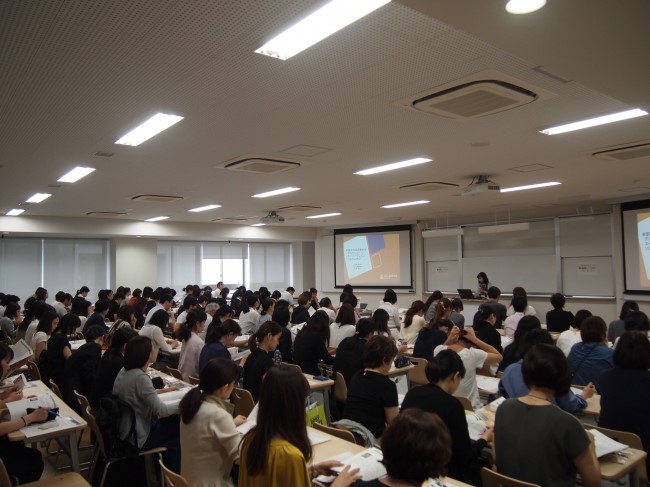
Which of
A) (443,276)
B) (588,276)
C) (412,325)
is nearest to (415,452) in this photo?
(412,325)

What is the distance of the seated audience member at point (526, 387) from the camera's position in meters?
3.25

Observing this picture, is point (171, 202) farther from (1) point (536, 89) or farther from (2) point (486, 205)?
(1) point (536, 89)

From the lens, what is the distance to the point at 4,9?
91.5 inches

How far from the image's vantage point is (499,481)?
7.85ft

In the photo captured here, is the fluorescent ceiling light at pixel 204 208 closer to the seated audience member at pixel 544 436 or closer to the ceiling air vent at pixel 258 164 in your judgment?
the ceiling air vent at pixel 258 164

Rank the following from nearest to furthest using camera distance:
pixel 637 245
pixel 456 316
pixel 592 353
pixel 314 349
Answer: pixel 592 353 → pixel 314 349 → pixel 456 316 → pixel 637 245

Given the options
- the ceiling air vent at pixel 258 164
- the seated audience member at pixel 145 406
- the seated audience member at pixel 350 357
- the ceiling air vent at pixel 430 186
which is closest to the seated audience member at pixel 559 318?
the ceiling air vent at pixel 430 186

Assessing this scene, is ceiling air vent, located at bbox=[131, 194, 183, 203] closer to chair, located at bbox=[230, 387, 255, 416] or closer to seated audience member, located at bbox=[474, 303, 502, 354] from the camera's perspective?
chair, located at bbox=[230, 387, 255, 416]

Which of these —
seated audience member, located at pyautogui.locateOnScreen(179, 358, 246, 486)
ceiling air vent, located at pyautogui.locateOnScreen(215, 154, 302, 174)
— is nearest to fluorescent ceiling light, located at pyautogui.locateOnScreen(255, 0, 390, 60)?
seated audience member, located at pyautogui.locateOnScreen(179, 358, 246, 486)

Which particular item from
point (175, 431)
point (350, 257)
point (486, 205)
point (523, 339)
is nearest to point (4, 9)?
point (175, 431)

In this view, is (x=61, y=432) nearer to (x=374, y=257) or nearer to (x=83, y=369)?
(x=83, y=369)

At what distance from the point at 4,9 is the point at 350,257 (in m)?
13.0

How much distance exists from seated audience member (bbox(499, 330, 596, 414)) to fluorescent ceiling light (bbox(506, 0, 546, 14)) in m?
2.08

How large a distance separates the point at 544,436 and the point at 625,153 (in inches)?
170
